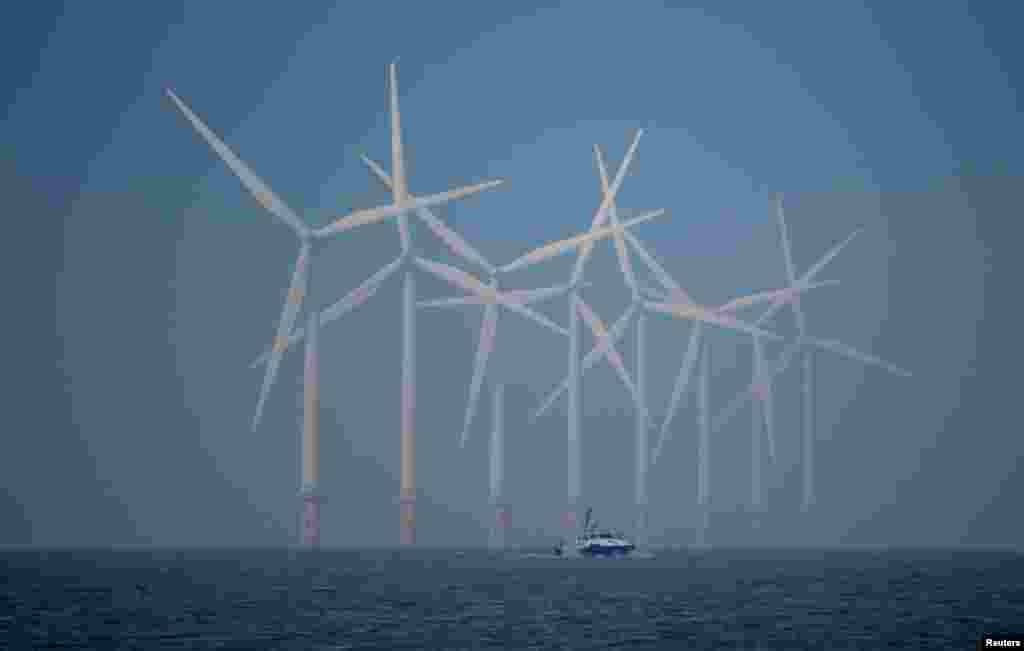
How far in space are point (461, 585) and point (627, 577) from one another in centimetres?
2440

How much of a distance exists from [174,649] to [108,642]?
6307 millimetres

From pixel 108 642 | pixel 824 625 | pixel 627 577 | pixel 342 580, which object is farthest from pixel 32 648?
pixel 627 577

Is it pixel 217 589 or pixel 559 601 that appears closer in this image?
pixel 559 601

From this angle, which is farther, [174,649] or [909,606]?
[909,606]

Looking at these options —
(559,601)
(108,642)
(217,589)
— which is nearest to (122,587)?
(217,589)

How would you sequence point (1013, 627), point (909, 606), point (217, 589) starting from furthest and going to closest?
point (217, 589), point (909, 606), point (1013, 627)

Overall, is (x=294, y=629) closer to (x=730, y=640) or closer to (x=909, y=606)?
(x=730, y=640)

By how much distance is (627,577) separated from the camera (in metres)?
191

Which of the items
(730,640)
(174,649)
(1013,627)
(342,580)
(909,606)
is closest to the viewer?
(174,649)

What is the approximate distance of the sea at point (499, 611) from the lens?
379ft

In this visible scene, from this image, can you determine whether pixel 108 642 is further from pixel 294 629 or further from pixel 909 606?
pixel 909 606

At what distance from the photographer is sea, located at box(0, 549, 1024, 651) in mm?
115562

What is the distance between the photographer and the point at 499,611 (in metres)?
138

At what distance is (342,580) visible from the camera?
18062 centimetres
